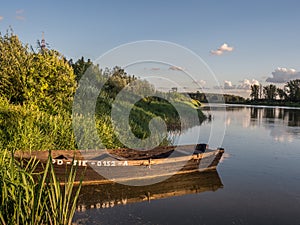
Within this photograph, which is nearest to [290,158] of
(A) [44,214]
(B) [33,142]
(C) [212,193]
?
(C) [212,193]

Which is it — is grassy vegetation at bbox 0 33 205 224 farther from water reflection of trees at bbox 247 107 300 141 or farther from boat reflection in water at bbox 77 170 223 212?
water reflection of trees at bbox 247 107 300 141

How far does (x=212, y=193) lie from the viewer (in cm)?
1089

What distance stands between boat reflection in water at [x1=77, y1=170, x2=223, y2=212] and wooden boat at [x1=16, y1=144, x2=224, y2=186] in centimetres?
26

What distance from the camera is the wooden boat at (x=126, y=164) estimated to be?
10570 millimetres

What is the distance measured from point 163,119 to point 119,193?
57.7ft

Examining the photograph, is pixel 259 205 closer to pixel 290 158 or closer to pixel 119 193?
pixel 119 193

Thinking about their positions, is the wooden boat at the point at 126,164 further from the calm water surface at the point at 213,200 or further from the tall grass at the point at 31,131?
Answer: the tall grass at the point at 31,131

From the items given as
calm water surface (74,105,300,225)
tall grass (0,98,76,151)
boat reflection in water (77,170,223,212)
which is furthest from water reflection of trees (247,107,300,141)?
tall grass (0,98,76,151)

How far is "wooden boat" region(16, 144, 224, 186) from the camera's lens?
10.6 meters

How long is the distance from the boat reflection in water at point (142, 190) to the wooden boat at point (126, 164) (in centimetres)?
26

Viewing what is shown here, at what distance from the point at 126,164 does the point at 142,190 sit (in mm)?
1018

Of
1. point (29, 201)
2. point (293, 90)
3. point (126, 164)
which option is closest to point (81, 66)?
point (126, 164)

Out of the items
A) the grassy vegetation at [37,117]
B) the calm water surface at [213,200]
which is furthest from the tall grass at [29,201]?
the calm water surface at [213,200]

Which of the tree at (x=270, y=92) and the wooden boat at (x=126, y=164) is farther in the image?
the tree at (x=270, y=92)
